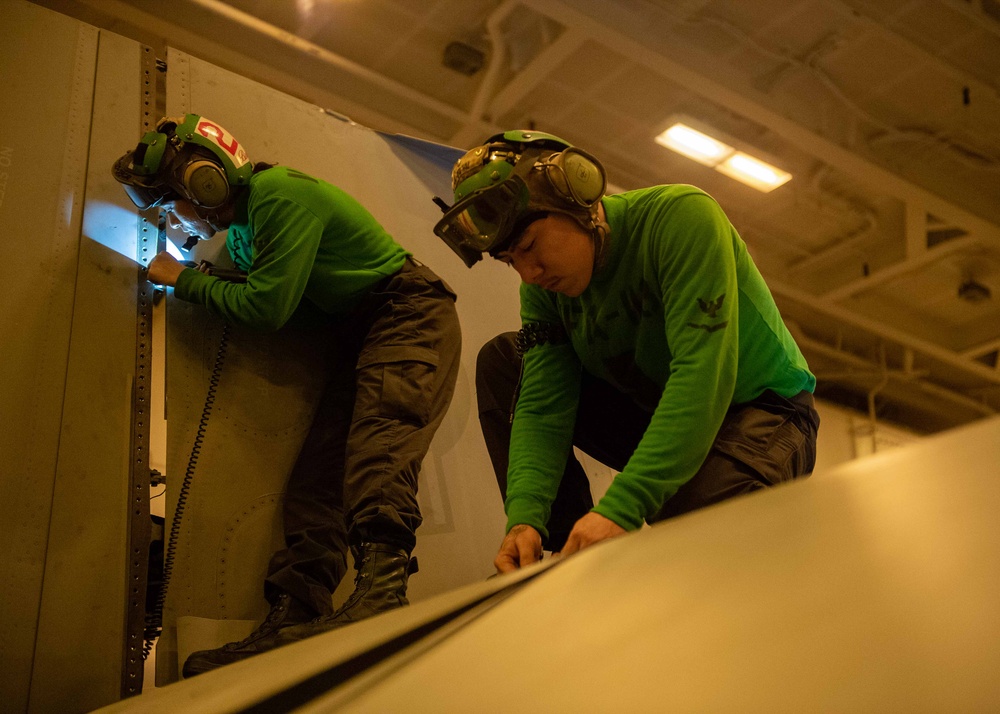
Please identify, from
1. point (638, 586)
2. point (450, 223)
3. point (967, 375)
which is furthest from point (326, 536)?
point (967, 375)

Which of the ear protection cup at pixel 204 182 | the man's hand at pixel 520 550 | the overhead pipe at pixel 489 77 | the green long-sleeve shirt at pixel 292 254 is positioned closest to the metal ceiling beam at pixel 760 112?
the overhead pipe at pixel 489 77

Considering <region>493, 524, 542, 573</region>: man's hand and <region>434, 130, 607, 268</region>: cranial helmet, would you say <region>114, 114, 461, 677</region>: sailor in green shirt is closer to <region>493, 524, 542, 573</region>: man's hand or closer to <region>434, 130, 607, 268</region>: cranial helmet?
<region>493, 524, 542, 573</region>: man's hand

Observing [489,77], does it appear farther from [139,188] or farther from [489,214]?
[489,214]

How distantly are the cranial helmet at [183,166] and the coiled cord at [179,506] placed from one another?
37cm

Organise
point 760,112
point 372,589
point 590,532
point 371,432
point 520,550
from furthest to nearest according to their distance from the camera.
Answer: point 760,112
point 371,432
point 372,589
point 520,550
point 590,532

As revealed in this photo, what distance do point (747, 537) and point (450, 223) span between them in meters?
1.27

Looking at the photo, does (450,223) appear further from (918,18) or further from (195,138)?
(918,18)

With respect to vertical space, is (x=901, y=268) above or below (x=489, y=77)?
below

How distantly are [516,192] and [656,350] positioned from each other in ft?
1.44

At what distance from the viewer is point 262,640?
1956 millimetres

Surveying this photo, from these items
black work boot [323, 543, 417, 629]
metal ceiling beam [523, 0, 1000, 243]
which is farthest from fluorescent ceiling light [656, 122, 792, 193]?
black work boot [323, 543, 417, 629]

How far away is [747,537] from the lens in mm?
715

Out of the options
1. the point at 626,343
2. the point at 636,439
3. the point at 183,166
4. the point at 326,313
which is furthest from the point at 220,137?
the point at 636,439

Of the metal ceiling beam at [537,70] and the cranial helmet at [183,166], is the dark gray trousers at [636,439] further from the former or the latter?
the metal ceiling beam at [537,70]
